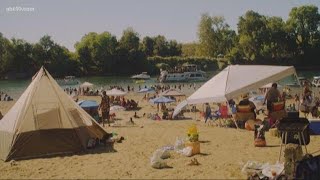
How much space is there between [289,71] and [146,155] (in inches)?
306

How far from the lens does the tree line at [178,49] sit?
106562 mm

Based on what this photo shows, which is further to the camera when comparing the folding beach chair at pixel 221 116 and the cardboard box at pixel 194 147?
the folding beach chair at pixel 221 116

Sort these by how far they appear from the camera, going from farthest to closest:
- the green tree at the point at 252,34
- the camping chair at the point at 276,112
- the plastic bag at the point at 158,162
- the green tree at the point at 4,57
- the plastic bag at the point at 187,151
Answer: the green tree at the point at 4,57 < the green tree at the point at 252,34 < the camping chair at the point at 276,112 < the plastic bag at the point at 187,151 < the plastic bag at the point at 158,162

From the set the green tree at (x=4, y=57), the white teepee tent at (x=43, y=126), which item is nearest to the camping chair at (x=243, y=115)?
the white teepee tent at (x=43, y=126)

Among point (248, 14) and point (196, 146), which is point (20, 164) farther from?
point (248, 14)

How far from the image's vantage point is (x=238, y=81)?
18000mm

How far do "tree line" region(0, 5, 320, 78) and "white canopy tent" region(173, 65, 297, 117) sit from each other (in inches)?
3511

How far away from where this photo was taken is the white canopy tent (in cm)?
1752

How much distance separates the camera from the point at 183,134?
701 inches

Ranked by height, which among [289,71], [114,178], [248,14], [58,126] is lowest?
[114,178]

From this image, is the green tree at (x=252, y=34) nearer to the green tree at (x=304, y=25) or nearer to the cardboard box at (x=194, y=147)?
the green tree at (x=304, y=25)

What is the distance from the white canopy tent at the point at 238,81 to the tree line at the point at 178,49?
89181mm

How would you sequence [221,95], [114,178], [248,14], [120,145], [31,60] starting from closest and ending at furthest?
[114,178]
[120,145]
[221,95]
[248,14]
[31,60]

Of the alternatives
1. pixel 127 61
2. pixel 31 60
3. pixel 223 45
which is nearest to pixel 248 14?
pixel 223 45
